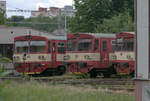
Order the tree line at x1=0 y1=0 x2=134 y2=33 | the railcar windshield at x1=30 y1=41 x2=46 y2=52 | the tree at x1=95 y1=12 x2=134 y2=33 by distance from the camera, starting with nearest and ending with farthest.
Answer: the railcar windshield at x1=30 y1=41 x2=46 y2=52
the tree at x1=95 y1=12 x2=134 y2=33
the tree line at x1=0 y1=0 x2=134 y2=33

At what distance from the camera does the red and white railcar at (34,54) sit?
2105 centimetres

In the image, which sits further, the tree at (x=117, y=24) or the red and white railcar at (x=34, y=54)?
the tree at (x=117, y=24)

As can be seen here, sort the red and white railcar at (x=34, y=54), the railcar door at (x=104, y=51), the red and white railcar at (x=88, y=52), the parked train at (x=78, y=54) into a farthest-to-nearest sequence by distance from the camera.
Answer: the red and white railcar at (x=34, y=54), the railcar door at (x=104, y=51), the red and white railcar at (x=88, y=52), the parked train at (x=78, y=54)

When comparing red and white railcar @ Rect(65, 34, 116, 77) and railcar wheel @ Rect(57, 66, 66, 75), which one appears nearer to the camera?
red and white railcar @ Rect(65, 34, 116, 77)

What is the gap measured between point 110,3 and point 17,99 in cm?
2786

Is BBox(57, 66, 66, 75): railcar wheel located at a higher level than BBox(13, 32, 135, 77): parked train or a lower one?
lower

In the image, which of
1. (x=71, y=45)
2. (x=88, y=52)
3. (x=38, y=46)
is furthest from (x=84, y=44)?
(x=38, y=46)

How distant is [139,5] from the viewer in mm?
8000

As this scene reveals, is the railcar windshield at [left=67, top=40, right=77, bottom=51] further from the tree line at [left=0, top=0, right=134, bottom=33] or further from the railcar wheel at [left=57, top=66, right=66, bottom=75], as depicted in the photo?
the tree line at [left=0, top=0, right=134, bottom=33]

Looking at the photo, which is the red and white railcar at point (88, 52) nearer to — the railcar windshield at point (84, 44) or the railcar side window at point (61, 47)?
the railcar windshield at point (84, 44)

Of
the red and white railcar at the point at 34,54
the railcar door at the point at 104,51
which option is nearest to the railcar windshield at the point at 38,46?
the red and white railcar at the point at 34,54

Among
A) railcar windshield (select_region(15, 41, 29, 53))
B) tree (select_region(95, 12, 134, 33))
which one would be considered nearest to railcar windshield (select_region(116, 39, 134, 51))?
Result: railcar windshield (select_region(15, 41, 29, 53))

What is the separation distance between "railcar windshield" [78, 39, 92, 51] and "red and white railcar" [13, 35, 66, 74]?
2.16m

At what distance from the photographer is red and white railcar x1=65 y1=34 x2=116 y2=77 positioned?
65.1 feet
